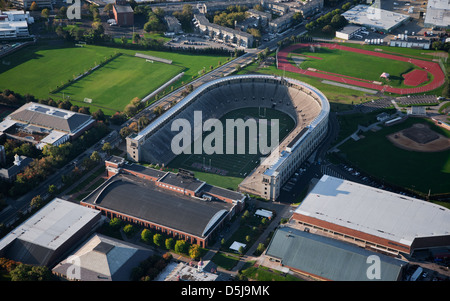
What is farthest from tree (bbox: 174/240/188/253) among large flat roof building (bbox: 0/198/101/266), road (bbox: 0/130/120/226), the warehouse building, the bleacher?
the bleacher

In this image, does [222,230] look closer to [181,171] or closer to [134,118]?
[181,171]

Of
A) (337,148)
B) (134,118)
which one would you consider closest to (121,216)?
(134,118)

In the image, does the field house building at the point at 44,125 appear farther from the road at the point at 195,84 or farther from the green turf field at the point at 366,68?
the green turf field at the point at 366,68

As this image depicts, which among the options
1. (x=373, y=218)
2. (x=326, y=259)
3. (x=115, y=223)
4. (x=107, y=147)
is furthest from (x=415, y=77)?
(x=115, y=223)

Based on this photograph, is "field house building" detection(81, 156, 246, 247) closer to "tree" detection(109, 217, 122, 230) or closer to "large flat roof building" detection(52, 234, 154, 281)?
"tree" detection(109, 217, 122, 230)

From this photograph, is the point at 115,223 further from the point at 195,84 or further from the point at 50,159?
the point at 195,84

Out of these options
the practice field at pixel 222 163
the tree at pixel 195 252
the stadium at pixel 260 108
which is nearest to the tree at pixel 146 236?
the tree at pixel 195 252

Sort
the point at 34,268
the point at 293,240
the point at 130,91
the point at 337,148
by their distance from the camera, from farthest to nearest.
→ the point at 130,91, the point at 337,148, the point at 293,240, the point at 34,268
